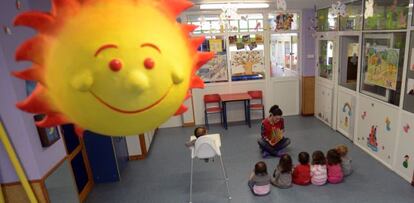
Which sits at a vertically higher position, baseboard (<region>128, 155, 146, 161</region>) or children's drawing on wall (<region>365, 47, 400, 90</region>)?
children's drawing on wall (<region>365, 47, 400, 90</region>)

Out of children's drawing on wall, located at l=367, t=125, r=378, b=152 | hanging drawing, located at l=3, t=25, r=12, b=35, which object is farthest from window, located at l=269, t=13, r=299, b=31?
hanging drawing, located at l=3, t=25, r=12, b=35

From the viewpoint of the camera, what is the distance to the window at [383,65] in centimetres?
346

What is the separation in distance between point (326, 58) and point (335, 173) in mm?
2712

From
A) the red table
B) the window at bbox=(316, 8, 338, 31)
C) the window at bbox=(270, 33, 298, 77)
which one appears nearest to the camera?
the window at bbox=(316, 8, 338, 31)

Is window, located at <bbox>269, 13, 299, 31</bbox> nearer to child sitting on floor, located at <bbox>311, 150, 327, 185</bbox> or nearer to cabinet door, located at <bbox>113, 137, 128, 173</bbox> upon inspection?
child sitting on floor, located at <bbox>311, 150, 327, 185</bbox>

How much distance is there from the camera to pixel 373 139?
13.1ft

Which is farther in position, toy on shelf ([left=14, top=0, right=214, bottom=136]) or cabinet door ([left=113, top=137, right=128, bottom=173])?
cabinet door ([left=113, top=137, right=128, bottom=173])

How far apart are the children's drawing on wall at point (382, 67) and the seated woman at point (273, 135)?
1.39 meters

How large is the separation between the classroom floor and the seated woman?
0.47ft

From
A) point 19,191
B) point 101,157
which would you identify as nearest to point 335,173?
point 101,157

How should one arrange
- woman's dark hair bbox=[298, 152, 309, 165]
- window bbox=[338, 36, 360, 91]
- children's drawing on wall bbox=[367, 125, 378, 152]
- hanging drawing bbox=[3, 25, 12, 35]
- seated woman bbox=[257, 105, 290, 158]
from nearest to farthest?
hanging drawing bbox=[3, 25, 12, 35]
woman's dark hair bbox=[298, 152, 309, 165]
children's drawing on wall bbox=[367, 125, 378, 152]
seated woman bbox=[257, 105, 290, 158]
window bbox=[338, 36, 360, 91]

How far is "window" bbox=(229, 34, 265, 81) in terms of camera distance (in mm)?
5672

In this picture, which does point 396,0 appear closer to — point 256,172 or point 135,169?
point 256,172

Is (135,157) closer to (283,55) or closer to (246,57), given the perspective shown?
(246,57)
